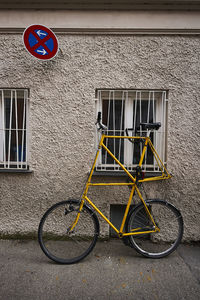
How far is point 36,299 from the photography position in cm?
182

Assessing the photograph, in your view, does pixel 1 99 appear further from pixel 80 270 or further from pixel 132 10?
pixel 80 270

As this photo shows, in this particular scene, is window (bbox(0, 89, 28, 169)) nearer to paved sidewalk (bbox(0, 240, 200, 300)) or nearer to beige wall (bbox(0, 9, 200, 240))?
beige wall (bbox(0, 9, 200, 240))

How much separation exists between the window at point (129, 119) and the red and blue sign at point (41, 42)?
2.96ft

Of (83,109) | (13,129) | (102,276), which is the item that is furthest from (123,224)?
(13,129)

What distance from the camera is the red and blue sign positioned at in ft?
8.50

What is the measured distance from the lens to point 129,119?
2.98 metres

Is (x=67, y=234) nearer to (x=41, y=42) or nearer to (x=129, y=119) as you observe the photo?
(x=129, y=119)

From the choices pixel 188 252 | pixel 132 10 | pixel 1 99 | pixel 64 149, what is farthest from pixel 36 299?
pixel 132 10

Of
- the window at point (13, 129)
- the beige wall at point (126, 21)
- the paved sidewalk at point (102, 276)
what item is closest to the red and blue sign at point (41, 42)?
the beige wall at point (126, 21)

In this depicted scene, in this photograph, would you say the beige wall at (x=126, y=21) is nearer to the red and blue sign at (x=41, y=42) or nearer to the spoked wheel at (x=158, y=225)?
the red and blue sign at (x=41, y=42)

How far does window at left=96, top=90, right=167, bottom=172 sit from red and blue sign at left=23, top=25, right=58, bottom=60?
0.90m

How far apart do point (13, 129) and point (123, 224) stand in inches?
86.3

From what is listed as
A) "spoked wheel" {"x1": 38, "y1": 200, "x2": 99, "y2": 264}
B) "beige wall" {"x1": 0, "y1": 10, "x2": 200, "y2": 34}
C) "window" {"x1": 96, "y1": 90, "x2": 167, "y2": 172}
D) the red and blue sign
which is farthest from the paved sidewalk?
"beige wall" {"x1": 0, "y1": 10, "x2": 200, "y2": 34}

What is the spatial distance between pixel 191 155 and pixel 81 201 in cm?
179
